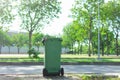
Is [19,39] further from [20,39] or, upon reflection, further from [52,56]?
[52,56]

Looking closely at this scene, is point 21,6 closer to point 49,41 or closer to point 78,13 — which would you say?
point 78,13

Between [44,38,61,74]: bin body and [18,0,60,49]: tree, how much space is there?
24.3 metres

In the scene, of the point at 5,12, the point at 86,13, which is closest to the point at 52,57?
the point at 5,12

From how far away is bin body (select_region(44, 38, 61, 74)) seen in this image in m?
13.8

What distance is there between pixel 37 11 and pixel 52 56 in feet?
81.0

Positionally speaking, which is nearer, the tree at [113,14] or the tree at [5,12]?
the tree at [5,12]

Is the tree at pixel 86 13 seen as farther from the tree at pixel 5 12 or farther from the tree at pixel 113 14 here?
the tree at pixel 5 12

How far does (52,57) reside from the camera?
1388cm

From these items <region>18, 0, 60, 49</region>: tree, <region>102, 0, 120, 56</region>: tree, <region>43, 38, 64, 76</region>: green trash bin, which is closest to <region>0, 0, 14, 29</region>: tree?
<region>18, 0, 60, 49</region>: tree

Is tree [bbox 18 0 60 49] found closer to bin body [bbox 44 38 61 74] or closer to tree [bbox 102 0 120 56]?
tree [bbox 102 0 120 56]

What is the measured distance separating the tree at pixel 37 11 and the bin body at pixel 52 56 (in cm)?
2433

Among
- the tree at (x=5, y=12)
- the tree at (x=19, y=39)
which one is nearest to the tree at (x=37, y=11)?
the tree at (x=5, y=12)

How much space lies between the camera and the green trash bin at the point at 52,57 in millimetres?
13836

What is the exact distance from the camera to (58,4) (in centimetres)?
3900
